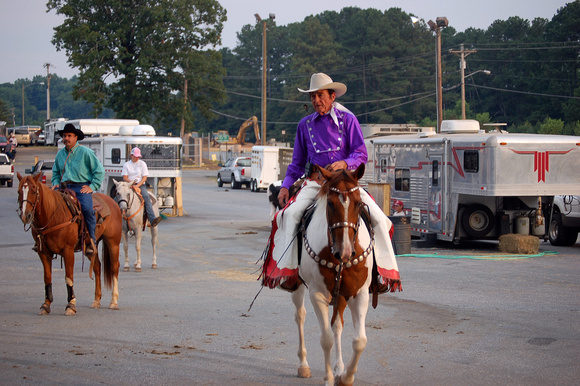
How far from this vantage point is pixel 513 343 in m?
8.20

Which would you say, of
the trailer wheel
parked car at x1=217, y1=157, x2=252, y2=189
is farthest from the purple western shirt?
parked car at x1=217, y1=157, x2=252, y2=189

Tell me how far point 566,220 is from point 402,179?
4.50 metres

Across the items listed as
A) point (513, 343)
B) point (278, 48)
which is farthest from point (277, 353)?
point (278, 48)

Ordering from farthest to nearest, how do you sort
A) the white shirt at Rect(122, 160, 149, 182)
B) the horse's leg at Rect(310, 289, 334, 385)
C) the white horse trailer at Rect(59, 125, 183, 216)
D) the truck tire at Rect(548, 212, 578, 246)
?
1. the white horse trailer at Rect(59, 125, 183, 216)
2. the truck tire at Rect(548, 212, 578, 246)
3. the white shirt at Rect(122, 160, 149, 182)
4. the horse's leg at Rect(310, 289, 334, 385)

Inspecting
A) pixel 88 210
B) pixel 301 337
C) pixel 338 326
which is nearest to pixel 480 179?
pixel 88 210

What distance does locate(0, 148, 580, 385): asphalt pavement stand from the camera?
688 cm

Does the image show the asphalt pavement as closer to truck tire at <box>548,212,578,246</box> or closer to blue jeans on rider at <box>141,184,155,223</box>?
blue jeans on rider at <box>141,184,155,223</box>

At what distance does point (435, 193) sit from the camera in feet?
63.3

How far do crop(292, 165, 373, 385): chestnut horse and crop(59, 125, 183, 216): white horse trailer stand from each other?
67.5 ft

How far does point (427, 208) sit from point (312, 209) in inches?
529

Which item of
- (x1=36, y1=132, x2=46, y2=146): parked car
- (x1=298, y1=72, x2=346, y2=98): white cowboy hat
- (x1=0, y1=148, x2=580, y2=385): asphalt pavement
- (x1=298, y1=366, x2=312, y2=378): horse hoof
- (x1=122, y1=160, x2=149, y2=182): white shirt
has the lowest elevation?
(x1=0, y1=148, x2=580, y2=385): asphalt pavement

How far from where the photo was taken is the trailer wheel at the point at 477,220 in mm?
18719

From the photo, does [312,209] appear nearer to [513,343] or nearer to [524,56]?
[513,343]

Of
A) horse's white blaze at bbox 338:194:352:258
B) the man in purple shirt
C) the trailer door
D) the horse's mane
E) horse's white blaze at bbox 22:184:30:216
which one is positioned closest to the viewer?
horse's white blaze at bbox 338:194:352:258
